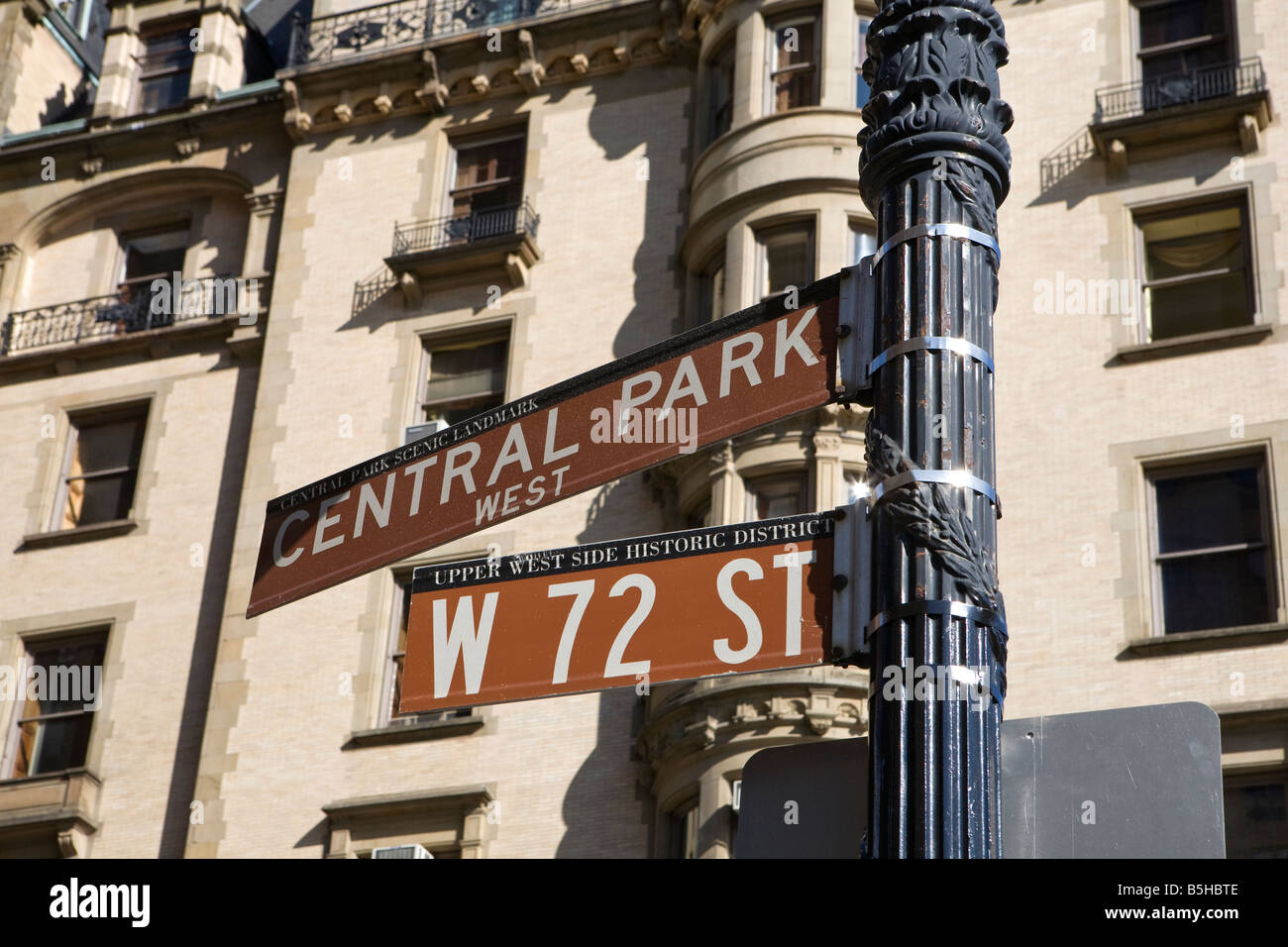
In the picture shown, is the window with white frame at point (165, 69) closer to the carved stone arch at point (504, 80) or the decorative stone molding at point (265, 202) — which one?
the decorative stone molding at point (265, 202)

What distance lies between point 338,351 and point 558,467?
64.0ft

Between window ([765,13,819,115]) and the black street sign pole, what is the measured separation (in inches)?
705

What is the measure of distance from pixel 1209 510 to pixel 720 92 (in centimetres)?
926

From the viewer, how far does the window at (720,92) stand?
2486cm

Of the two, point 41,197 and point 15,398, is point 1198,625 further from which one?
point 41,197

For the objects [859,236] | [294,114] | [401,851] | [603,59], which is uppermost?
[603,59]

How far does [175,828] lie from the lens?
75.2 ft

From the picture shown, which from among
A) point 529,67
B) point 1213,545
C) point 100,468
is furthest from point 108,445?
point 1213,545

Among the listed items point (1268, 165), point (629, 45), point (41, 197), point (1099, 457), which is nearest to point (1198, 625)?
point (1099, 457)

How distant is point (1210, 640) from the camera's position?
1870cm

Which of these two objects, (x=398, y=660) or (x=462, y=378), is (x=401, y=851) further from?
(x=462, y=378)

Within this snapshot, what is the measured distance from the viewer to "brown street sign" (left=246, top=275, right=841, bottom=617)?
600 centimetres

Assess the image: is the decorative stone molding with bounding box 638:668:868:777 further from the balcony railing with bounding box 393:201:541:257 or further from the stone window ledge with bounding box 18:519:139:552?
the stone window ledge with bounding box 18:519:139:552

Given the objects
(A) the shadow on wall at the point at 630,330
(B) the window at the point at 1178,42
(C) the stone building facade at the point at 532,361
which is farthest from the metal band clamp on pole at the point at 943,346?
(B) the window at the point at 1178,42
